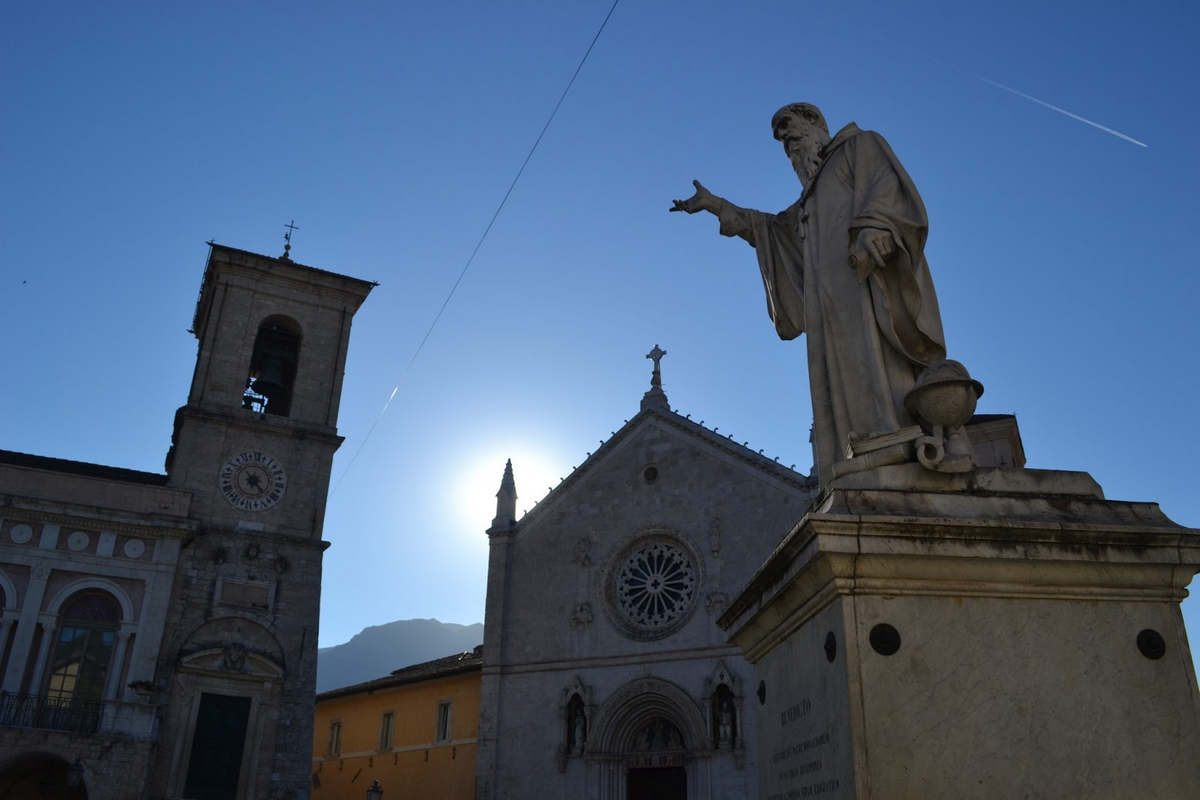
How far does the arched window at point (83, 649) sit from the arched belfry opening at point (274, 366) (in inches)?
265

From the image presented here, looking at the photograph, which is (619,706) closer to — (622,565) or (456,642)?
(622,565)

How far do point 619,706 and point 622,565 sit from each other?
4.13 metres

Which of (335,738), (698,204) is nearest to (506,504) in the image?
(335,738)

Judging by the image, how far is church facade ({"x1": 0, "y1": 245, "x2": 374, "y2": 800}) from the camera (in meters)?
21.2

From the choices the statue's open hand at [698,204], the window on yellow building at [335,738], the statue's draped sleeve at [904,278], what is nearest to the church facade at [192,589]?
the window on yellow building at [335,738]

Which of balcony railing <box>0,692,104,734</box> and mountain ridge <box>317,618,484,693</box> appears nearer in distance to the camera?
balcony railing <box>0,692,104,734</box>

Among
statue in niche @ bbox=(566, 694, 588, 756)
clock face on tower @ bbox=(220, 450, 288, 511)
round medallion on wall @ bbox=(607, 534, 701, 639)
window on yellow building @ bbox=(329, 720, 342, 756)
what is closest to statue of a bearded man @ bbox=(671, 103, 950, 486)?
clock face on tower @ bbox=(220, 450, 288, 511)

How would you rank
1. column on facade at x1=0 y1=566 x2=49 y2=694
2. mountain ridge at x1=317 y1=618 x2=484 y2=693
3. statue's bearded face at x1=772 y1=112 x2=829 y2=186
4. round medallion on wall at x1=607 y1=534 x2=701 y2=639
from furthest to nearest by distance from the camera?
1. mountain ridge at x1=317 y1=618 x2=484 y2=693
2. round medallion on wall at x1=607 y1=534 x2=701 y2=639
3. column on facade at x1=0 y1=566 x2=49 y2=694
4. statue's bearded face at x1=772 y1=112 x2=829 y2=186

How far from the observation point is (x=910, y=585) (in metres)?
3.41

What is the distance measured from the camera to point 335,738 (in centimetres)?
3647

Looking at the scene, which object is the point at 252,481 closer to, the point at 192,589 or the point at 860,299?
the point at 192,589

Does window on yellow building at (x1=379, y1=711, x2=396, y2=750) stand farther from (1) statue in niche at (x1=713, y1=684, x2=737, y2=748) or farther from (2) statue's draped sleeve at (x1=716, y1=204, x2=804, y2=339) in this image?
(2) statue's draped sleeve at (x1=716, y1=204, x2=804, y2=339)

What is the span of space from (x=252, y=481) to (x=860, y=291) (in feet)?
77.6

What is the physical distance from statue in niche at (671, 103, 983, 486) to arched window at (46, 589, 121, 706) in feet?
70.7
